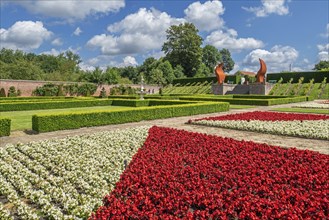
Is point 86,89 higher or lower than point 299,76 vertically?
lower

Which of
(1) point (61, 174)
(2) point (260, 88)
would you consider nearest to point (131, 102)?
(1) point (61, 174)

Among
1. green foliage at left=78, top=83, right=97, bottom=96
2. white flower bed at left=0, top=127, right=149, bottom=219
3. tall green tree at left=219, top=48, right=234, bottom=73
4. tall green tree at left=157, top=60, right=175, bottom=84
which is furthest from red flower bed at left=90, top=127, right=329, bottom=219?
tall green tree at left=219, top=48, right=234, bottom=73

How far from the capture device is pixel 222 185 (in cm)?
574

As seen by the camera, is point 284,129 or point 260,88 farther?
point 260,88

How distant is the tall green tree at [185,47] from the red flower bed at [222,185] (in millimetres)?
65290

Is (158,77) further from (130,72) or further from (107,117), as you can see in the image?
(107,117)

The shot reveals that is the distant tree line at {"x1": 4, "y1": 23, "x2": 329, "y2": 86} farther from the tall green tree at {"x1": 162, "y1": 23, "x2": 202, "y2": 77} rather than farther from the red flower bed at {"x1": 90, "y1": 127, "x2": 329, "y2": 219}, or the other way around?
the red flower bed at {"x1": 90, "y1": 127, "x2": 329, "y2": 219}

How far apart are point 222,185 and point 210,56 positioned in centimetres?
8490

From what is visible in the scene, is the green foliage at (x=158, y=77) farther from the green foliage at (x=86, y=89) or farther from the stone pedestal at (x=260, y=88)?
the stone pedestal at (x=260, y=88)

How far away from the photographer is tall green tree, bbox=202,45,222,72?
3430 inches

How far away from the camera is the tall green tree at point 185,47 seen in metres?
71.6

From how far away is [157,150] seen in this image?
8703mm

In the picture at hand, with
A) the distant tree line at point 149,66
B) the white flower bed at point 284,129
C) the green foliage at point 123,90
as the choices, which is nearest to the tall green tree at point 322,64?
the distant tree line at point 149,66

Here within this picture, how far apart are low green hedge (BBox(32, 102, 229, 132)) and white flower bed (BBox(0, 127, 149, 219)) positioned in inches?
106
